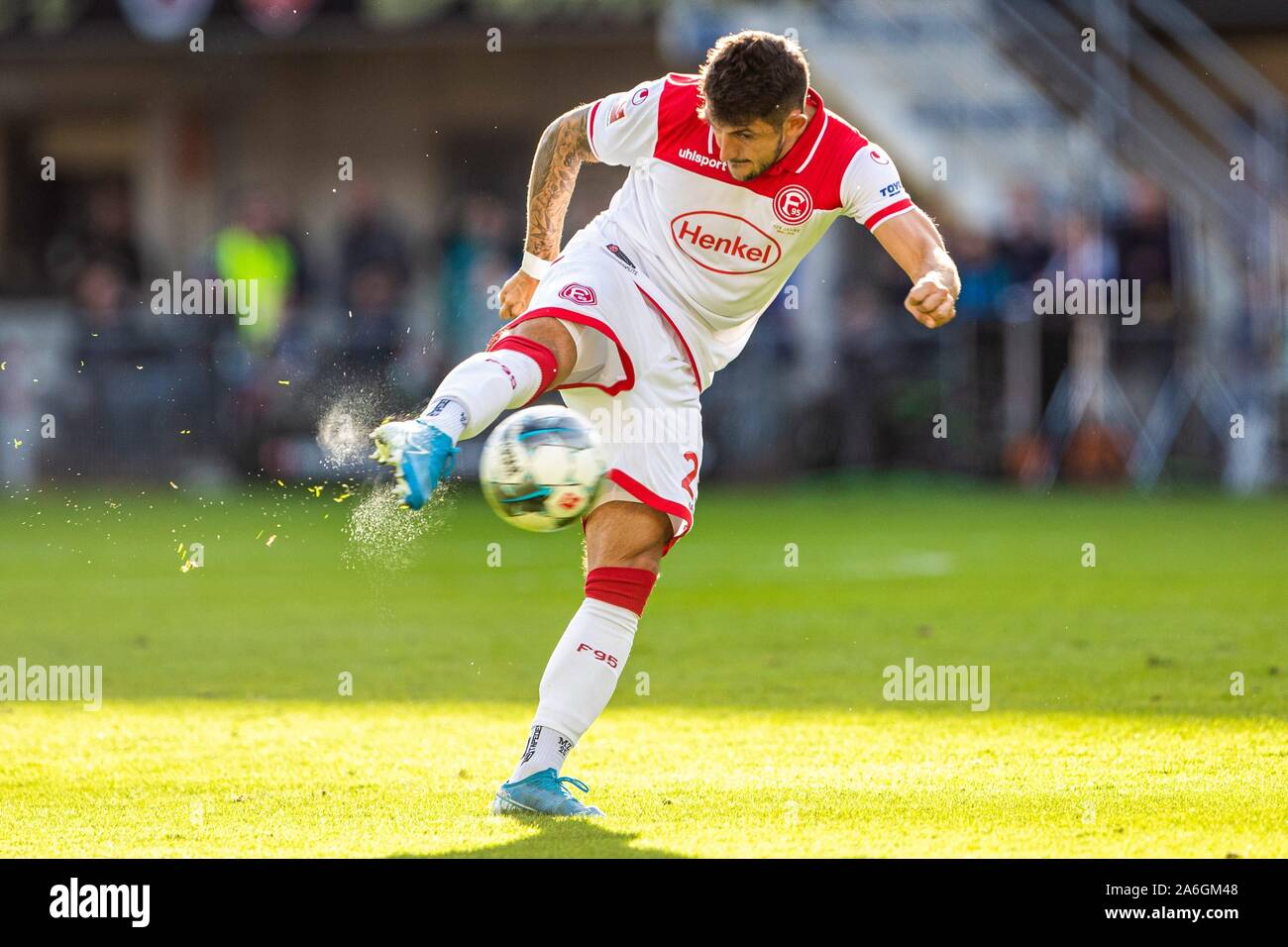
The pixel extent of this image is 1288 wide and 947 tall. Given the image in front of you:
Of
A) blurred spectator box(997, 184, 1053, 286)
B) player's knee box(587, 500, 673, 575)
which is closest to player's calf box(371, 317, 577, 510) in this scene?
player's knee box(587, 500, 673, 575)

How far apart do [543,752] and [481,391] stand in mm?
1026

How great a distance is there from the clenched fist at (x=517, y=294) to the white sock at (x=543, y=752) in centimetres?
147

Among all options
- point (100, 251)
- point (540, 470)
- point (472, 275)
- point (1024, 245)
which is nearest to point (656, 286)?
point (540, 470)

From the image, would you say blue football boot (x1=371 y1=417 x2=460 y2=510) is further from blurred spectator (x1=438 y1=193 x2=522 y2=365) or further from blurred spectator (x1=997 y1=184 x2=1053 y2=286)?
blurred spectator (x1=997 y1=184 x2=1053 y2=286)

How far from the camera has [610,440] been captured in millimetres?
5547

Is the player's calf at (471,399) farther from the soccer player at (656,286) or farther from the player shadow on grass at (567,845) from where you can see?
the player shadow on grass at (567,845)

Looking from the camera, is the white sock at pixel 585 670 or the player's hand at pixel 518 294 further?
the player's hand at pixel 518 294

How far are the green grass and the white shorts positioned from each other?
912 millimetres

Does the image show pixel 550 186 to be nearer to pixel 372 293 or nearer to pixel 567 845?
pixel 567 845

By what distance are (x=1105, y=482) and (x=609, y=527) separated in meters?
14.2

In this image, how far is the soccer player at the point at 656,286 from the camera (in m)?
5.25

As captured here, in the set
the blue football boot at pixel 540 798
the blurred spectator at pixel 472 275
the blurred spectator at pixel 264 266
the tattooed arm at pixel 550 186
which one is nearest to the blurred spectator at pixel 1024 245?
the blurred spectator at pixel 472 275

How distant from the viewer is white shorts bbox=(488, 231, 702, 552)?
5512mm
